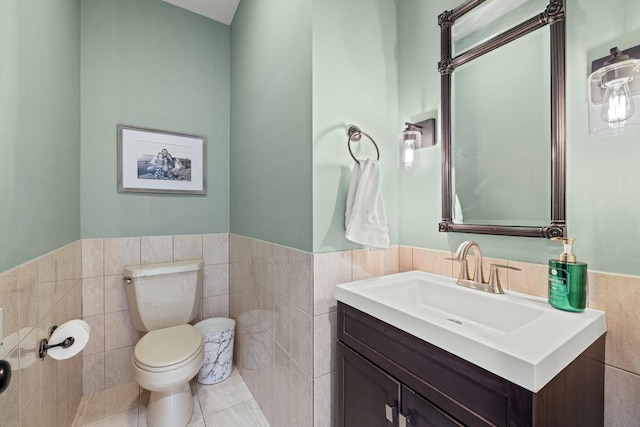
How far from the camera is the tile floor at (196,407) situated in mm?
1518

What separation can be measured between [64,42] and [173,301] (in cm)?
156

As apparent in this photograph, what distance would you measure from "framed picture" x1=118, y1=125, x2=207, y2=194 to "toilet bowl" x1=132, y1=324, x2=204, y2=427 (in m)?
0.99

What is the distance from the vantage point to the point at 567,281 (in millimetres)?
792

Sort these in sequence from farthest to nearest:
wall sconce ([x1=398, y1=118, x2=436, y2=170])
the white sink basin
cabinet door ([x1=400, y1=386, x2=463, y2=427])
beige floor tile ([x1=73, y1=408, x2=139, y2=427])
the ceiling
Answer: the ceiling, beige floor tile ([x1=73, y1=408, x2=139, y2=427]), wall sconce ([x1=398, y1=118, x2=436, y2=170]), cabinet door ([x1=400, y1=386, x2=463, y2=427]), the white sink basin

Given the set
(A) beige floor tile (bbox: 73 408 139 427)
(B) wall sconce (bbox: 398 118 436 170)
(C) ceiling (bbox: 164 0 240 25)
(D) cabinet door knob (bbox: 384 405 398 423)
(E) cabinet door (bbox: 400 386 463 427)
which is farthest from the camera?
(C) ceiling (bbox: 164 0 240 25)

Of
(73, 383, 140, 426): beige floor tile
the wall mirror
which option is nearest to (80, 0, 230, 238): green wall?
(73, 383, 140, 426): beige floor tile

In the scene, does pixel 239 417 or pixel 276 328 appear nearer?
pixel 276 328

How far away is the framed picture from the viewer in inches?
71.6

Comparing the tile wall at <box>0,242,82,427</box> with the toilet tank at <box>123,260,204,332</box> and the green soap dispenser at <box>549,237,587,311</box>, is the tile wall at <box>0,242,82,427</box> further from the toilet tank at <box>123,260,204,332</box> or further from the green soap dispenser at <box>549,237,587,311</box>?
the green soap dispenser at <box>549,237,587,311</box>

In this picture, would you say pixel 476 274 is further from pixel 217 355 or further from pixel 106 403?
pixel 106 403

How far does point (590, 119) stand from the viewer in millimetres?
812

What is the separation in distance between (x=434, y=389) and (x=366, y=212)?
642 mm

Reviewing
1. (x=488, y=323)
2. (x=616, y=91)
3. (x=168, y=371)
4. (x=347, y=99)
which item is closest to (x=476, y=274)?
(x=488, y=323)

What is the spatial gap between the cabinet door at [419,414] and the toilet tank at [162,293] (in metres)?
1.52
